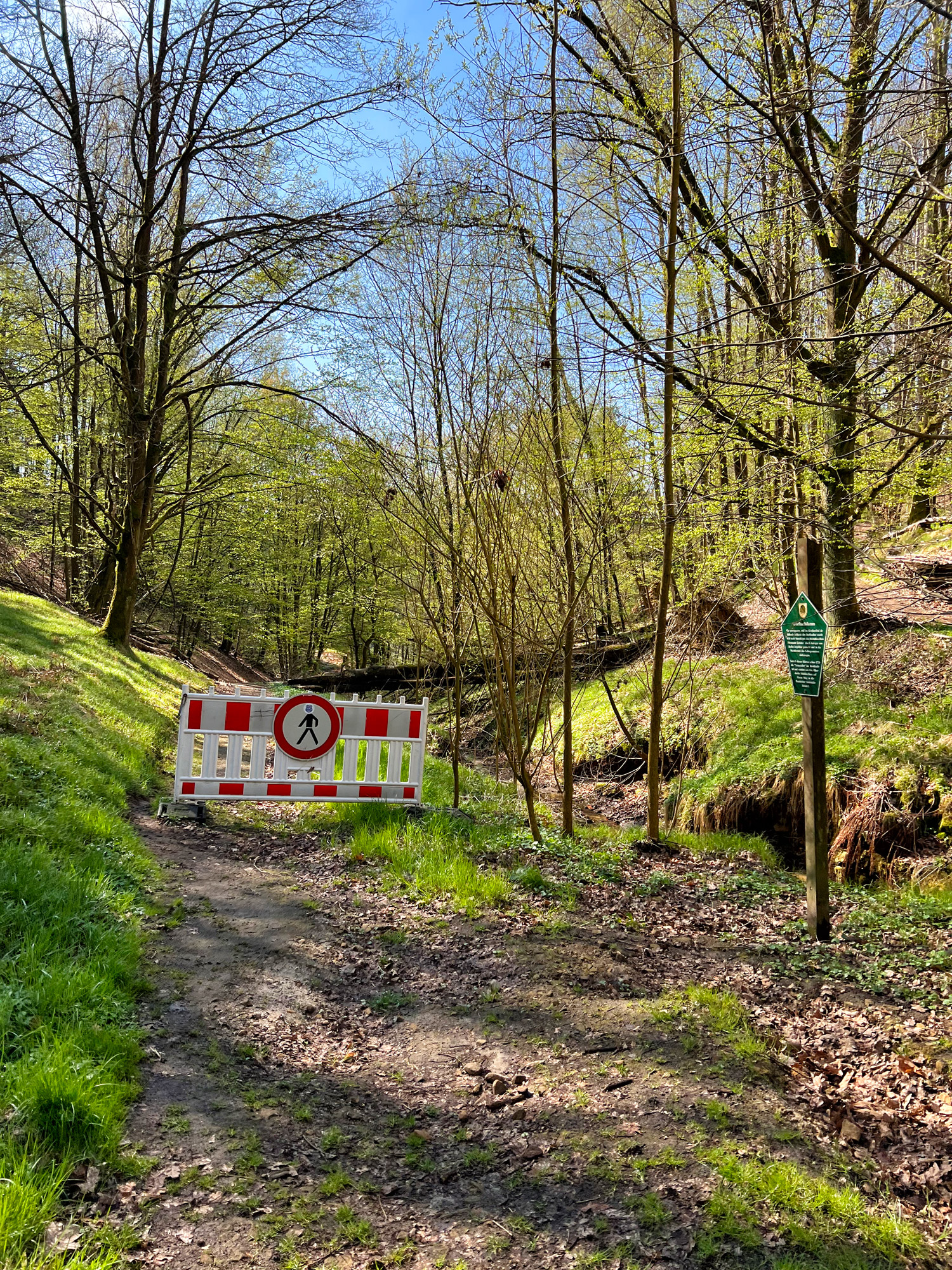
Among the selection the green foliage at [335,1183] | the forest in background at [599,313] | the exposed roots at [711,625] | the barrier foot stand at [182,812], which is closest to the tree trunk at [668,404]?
the forest in background at [599,313]

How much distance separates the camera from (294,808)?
7.79m

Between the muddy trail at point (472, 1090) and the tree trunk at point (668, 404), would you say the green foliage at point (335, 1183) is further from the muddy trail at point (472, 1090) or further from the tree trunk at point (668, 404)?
the tree trunk at point (668, 404)

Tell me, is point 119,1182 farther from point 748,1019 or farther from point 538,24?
point 538,24

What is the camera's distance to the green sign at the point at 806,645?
483cm

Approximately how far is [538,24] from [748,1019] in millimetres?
7111

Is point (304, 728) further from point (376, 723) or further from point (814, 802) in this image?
point (814, 802)

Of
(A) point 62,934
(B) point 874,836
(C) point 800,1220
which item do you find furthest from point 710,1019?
(B) point 874,836

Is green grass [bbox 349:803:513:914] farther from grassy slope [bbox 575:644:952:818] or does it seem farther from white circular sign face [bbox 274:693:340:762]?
grassy slope [bbox 575:644:952:818]

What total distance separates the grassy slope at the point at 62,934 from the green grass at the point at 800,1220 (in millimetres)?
1952

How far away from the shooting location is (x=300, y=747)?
6984 mm

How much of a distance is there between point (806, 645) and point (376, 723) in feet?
13.2

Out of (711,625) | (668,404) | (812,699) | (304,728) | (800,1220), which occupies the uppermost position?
(668,404)

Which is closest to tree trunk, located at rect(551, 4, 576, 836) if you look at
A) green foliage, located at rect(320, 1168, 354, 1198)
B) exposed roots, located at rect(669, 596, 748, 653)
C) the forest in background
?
the forest in background

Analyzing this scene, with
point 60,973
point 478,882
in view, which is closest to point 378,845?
point 478,882
